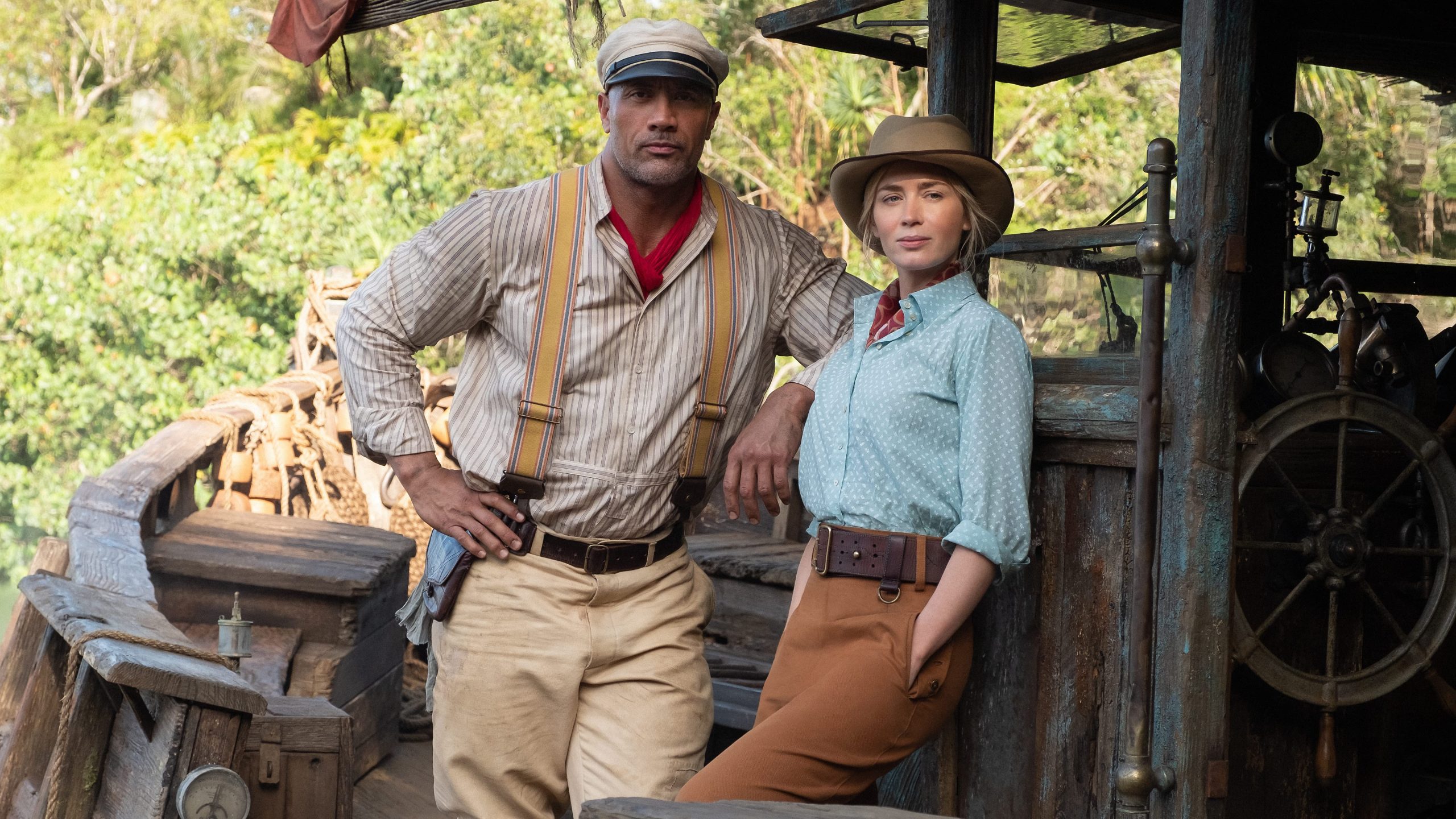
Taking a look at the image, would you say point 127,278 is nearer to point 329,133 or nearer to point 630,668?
point 329,133

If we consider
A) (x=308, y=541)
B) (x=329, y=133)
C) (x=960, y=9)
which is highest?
(x=329, y=133)

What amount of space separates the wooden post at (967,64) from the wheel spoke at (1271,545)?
1167 millimetres

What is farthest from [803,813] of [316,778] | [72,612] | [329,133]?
[329,133]

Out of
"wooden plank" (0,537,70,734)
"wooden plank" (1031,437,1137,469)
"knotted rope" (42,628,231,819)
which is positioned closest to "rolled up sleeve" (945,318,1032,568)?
"wooden plank" (1031,437,1137,469)

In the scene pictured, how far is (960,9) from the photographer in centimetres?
322

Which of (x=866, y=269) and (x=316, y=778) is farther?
(x=866, y=269)

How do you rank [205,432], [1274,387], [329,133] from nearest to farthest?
[1274,387] → [205,432] → [329,133]

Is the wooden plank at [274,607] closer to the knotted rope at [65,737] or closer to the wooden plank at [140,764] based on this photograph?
the wooden plank at [140,764]

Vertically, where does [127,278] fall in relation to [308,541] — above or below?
above

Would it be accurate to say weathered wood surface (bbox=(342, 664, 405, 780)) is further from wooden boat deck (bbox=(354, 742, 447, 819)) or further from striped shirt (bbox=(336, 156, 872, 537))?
striped shirt (bbox=(336, 156, 872, 537))

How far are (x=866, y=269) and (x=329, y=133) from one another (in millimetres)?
8629

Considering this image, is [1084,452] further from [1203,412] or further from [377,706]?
[377,706]

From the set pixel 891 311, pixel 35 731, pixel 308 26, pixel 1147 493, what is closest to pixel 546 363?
pixel 891 311

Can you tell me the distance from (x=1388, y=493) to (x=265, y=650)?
352 cm
